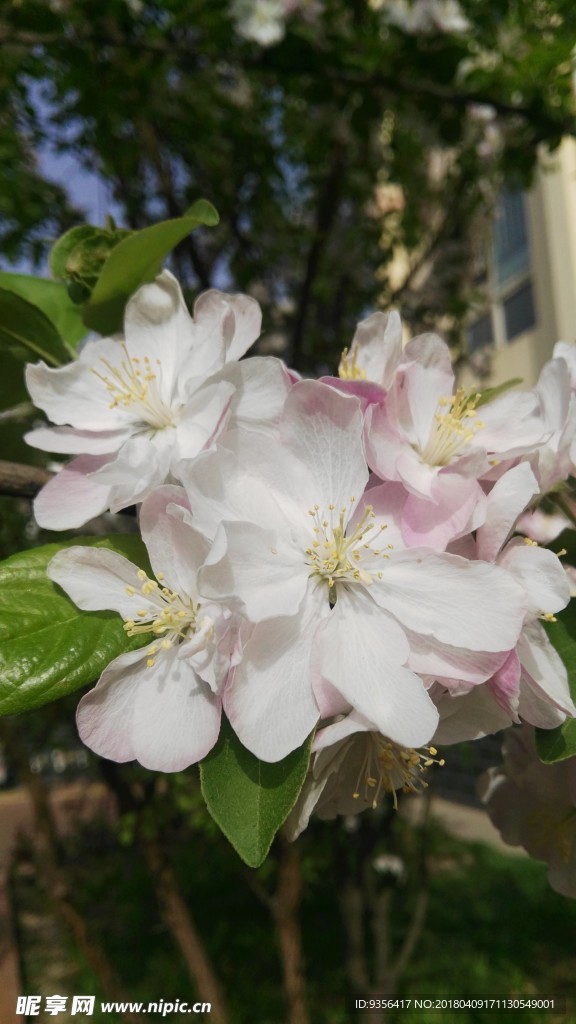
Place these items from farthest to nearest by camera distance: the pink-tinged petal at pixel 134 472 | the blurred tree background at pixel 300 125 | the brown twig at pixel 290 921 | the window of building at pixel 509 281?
the window of building at pixel 509 281 < the brown twig at pixel 290 921 < the blurred tree background at pixel 300 125 < the pink-tinged petal at pixel 134 472

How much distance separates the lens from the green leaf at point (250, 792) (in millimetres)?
525

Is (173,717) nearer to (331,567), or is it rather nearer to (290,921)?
(331,567)

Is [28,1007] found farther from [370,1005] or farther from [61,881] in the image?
[370,1005]

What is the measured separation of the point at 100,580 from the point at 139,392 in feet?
0.76

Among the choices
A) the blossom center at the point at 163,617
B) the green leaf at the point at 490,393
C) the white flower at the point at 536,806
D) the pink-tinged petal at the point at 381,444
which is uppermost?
the green leaf at the point at 490,393

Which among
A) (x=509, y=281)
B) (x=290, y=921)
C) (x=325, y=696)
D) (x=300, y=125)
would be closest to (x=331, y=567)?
(x=325, y=696)

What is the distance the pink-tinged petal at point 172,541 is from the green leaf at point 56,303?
416 millimetres

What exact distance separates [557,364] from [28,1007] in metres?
1.80

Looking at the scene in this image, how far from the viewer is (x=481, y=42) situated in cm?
213

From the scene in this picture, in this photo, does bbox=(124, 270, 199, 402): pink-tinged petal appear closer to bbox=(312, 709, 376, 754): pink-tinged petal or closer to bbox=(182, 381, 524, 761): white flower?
bbox=(182, 381, 524, 761): white flower

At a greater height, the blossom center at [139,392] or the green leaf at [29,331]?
the green leaf at [29,331]

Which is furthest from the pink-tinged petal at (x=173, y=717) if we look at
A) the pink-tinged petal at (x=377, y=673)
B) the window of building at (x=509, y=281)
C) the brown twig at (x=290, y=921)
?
the window of building at (x=509, y=281)

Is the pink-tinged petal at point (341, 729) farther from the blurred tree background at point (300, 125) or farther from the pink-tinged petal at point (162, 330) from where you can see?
the blurred tree background at point (300, 125)

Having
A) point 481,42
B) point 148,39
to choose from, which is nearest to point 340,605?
point 148,39
